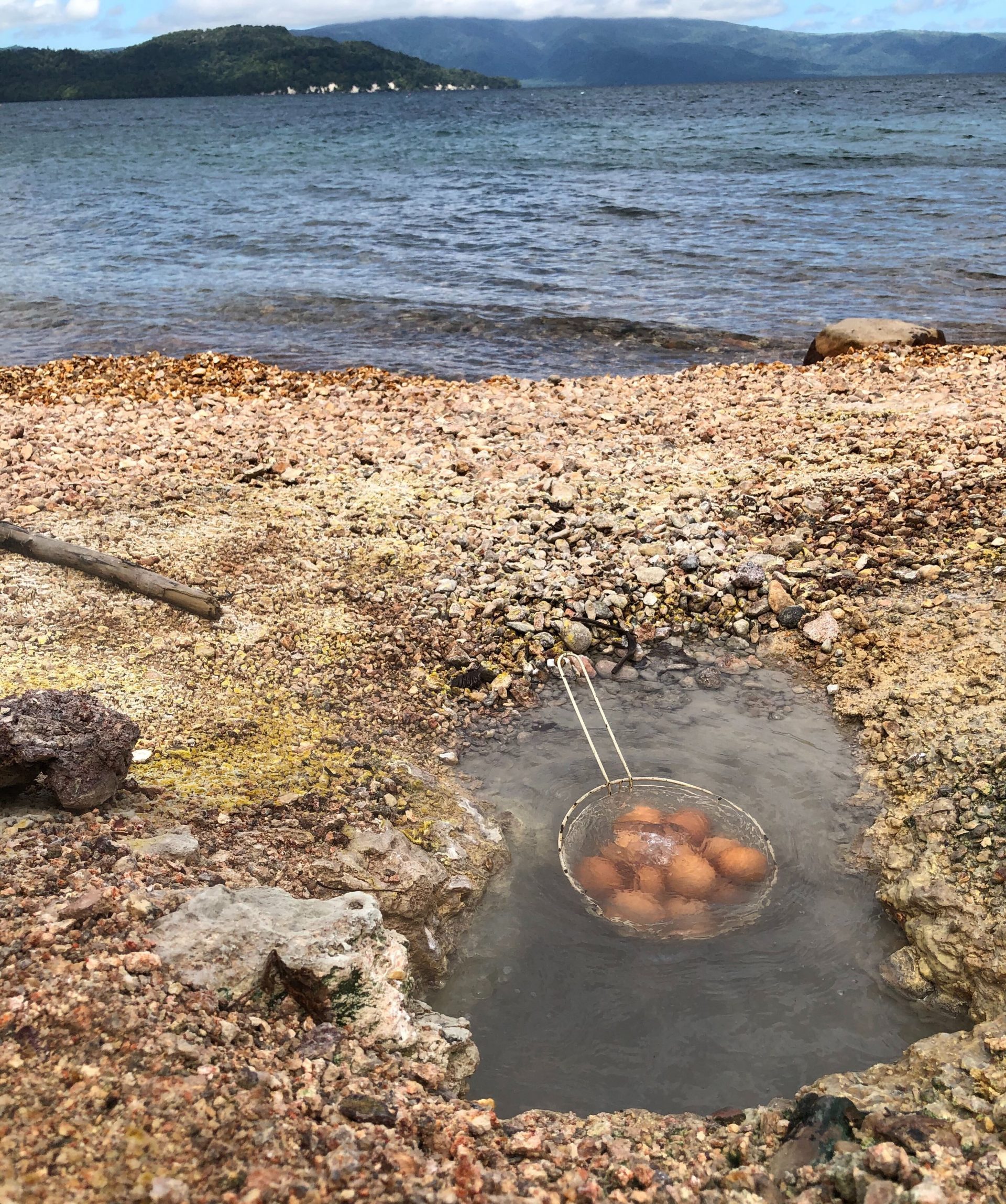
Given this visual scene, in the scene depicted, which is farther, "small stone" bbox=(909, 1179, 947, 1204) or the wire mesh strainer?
the wire mesh strainer

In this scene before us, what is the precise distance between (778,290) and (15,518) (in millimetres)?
15149

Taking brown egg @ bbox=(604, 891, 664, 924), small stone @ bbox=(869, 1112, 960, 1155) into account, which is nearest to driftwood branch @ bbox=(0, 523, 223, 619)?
brown egg @ bbox=(604, 891, 664, 924)

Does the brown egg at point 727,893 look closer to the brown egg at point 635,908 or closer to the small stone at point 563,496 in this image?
the brown egg at point 635,908

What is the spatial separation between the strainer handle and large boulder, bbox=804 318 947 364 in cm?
895

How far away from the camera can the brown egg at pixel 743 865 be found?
15.3ft

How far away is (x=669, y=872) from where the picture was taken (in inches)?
184

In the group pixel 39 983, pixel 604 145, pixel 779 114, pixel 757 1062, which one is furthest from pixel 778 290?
pixel 779 114

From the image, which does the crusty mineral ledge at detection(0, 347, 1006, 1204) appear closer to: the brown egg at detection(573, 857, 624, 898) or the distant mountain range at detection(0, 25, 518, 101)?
the brown egg at detection(573, 857, 624, 898)

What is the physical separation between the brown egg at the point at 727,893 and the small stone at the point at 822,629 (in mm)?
2265

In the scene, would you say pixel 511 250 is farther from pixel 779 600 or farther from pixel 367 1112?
pixel 367 1112

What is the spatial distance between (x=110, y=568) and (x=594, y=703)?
364cm

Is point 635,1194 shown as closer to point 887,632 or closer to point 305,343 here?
point 887,632

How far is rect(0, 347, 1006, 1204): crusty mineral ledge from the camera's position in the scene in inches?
110

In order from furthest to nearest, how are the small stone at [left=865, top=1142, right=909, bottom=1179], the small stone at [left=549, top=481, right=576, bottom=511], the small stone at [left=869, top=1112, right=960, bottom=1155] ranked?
the small stone at [left=549, top=481, right=576, bottom=511] < the small stone at [left=869, top=1112, right=960, bottom=1155] < the small stone at [left=865, top=1142, right=909, bottom=1179]
